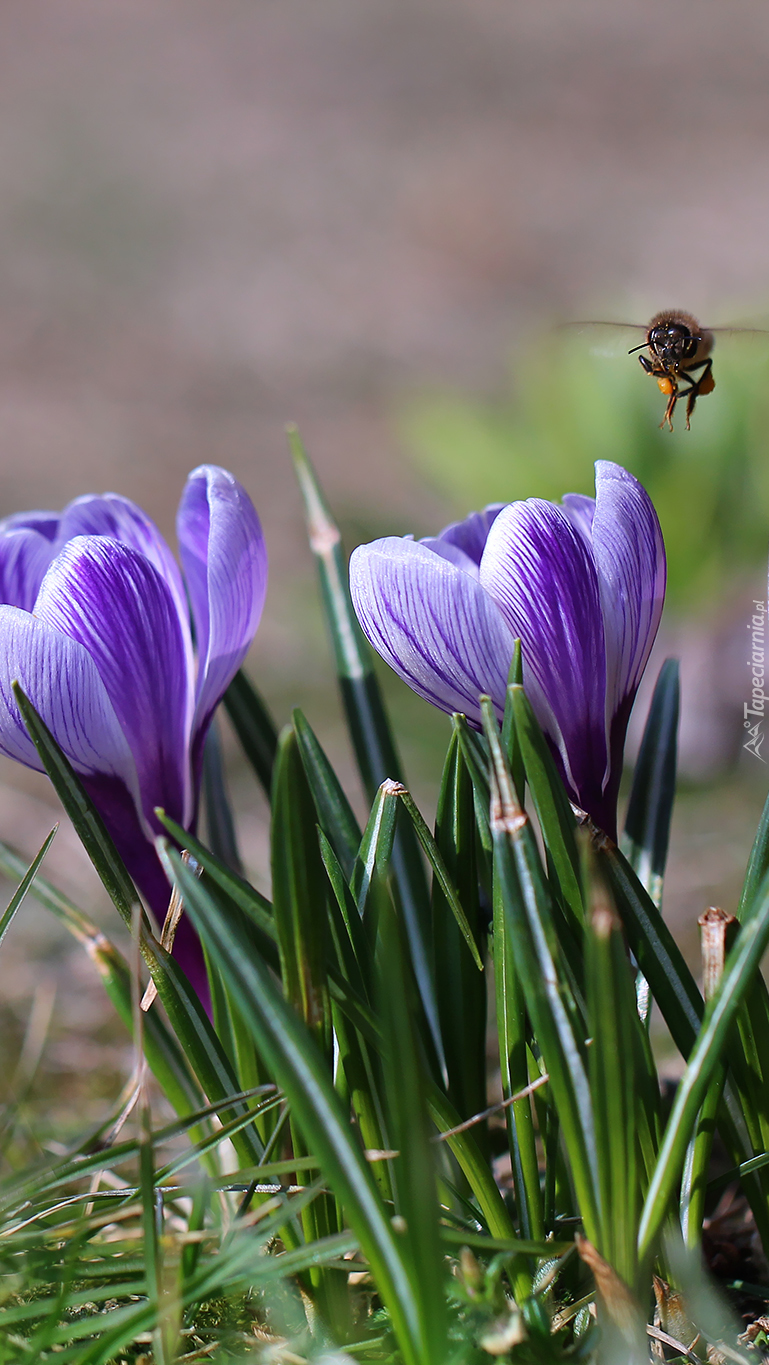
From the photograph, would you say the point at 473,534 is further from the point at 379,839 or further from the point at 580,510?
the point at 379,839

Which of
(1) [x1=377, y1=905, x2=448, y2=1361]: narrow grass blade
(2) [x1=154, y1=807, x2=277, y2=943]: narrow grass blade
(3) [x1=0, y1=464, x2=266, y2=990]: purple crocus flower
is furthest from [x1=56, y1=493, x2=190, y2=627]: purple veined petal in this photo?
(1) [x1=377, y1=905, x2=448, y2=1361]: narrow grass blade

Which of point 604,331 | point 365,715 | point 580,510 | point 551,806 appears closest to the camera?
point 551,806

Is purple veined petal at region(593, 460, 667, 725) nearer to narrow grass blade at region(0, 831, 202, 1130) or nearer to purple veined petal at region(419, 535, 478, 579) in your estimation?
purple veined petal at region(419, 535, 478, 579)

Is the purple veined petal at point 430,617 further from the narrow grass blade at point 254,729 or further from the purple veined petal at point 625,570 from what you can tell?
the narrow grass blade at point 254,729

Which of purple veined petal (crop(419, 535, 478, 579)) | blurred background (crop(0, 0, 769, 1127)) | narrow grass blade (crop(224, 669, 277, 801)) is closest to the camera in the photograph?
purple veined petal (crop(419, 535, 478, 579))

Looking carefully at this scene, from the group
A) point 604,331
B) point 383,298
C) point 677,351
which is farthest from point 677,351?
point 383,298

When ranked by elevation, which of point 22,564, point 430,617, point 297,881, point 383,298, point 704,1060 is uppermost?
point 383,298
